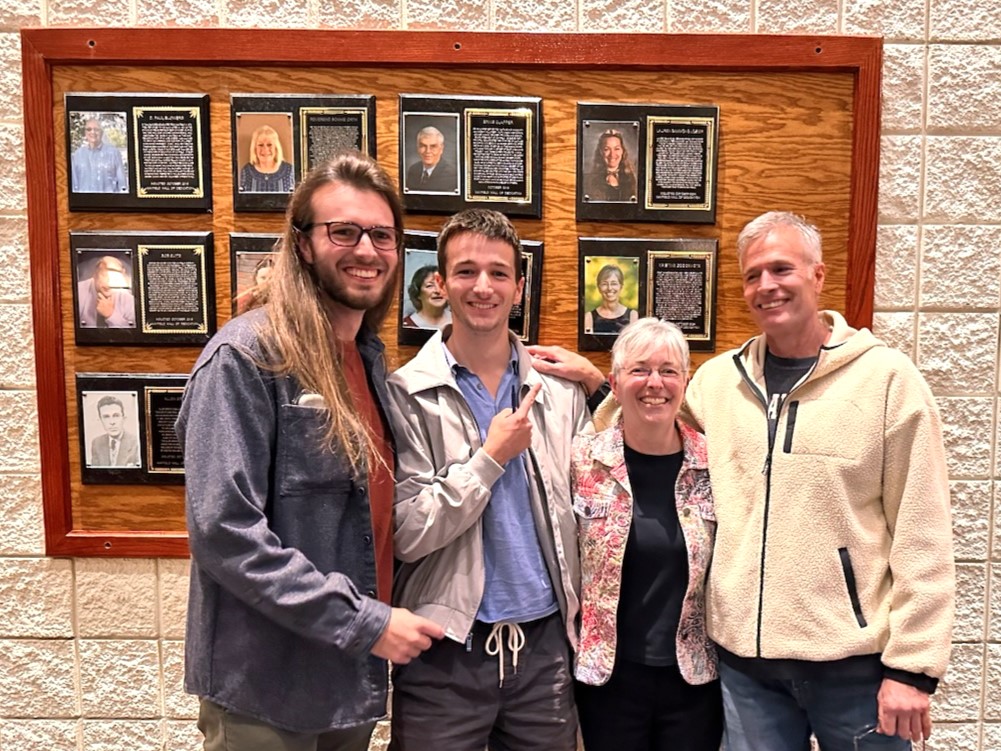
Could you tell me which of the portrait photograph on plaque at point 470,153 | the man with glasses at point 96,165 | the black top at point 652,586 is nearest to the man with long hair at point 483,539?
the black top at point 652,586

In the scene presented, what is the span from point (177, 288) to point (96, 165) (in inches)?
17.4

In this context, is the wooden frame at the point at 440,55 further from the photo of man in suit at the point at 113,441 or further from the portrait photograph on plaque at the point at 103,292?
the photo of man in suit at the point at 113,441

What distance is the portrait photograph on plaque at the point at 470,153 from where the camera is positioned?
2164 millimetres

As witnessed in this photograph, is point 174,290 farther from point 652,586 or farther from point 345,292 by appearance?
point 652,586

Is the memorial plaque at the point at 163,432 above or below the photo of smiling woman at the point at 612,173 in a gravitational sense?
below

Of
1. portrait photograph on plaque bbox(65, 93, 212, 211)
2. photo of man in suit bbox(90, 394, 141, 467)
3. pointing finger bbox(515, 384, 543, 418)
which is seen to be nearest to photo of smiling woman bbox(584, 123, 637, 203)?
pointing finger bbox(515, 384, 543, 418)

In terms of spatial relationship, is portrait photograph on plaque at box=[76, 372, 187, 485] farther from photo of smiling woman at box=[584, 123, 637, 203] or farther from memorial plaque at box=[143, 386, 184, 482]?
photo of smiling woman at box=[584, 123, 637, 203]

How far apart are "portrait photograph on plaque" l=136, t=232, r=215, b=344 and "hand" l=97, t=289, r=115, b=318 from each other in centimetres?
9

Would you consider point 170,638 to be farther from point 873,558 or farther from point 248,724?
point 873,558

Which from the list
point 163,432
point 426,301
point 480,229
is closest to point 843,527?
point 480,229

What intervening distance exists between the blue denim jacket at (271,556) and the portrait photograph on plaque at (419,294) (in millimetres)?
811

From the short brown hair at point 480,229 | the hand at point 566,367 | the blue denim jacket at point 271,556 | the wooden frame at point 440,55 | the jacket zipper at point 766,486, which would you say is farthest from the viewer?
the wooden frame at point 440,55

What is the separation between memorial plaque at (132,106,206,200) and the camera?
2.17 m

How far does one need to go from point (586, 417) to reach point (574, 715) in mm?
725
